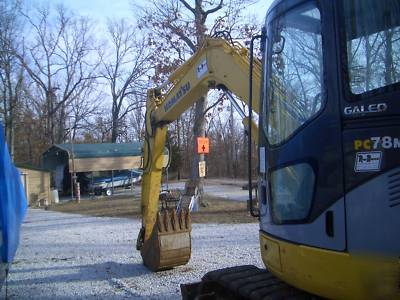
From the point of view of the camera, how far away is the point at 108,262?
10.1 m

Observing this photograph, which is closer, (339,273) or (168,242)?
(339,273)

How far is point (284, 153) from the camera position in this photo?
3.50 meters

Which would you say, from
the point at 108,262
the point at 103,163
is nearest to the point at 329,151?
the point at 108,262

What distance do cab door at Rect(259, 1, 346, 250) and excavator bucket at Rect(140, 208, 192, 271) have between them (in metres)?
4.81

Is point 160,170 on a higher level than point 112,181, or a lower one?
higher

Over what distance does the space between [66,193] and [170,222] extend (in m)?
35.6

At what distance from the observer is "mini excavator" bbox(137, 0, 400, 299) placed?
9.48ft

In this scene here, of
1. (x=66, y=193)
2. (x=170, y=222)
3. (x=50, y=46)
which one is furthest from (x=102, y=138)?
(x=170, y=222)

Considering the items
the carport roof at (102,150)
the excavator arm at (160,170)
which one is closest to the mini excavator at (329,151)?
the excavator arm at (160,170)

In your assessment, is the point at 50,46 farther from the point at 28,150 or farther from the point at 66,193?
the point at 66,193

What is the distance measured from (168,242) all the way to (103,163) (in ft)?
107

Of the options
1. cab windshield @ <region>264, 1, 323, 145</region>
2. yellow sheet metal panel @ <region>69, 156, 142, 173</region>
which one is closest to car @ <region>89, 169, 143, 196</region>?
yellow sheet metal panel @ <region>69, 156, 142, 173</region>

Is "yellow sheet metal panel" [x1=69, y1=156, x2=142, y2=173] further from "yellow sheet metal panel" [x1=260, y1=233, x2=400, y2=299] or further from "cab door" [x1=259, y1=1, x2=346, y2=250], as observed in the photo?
"yellow sheet metal panel" [x1=260, y1=233, x2=400, y2=299]

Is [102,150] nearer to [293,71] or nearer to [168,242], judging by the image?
[168,242]
